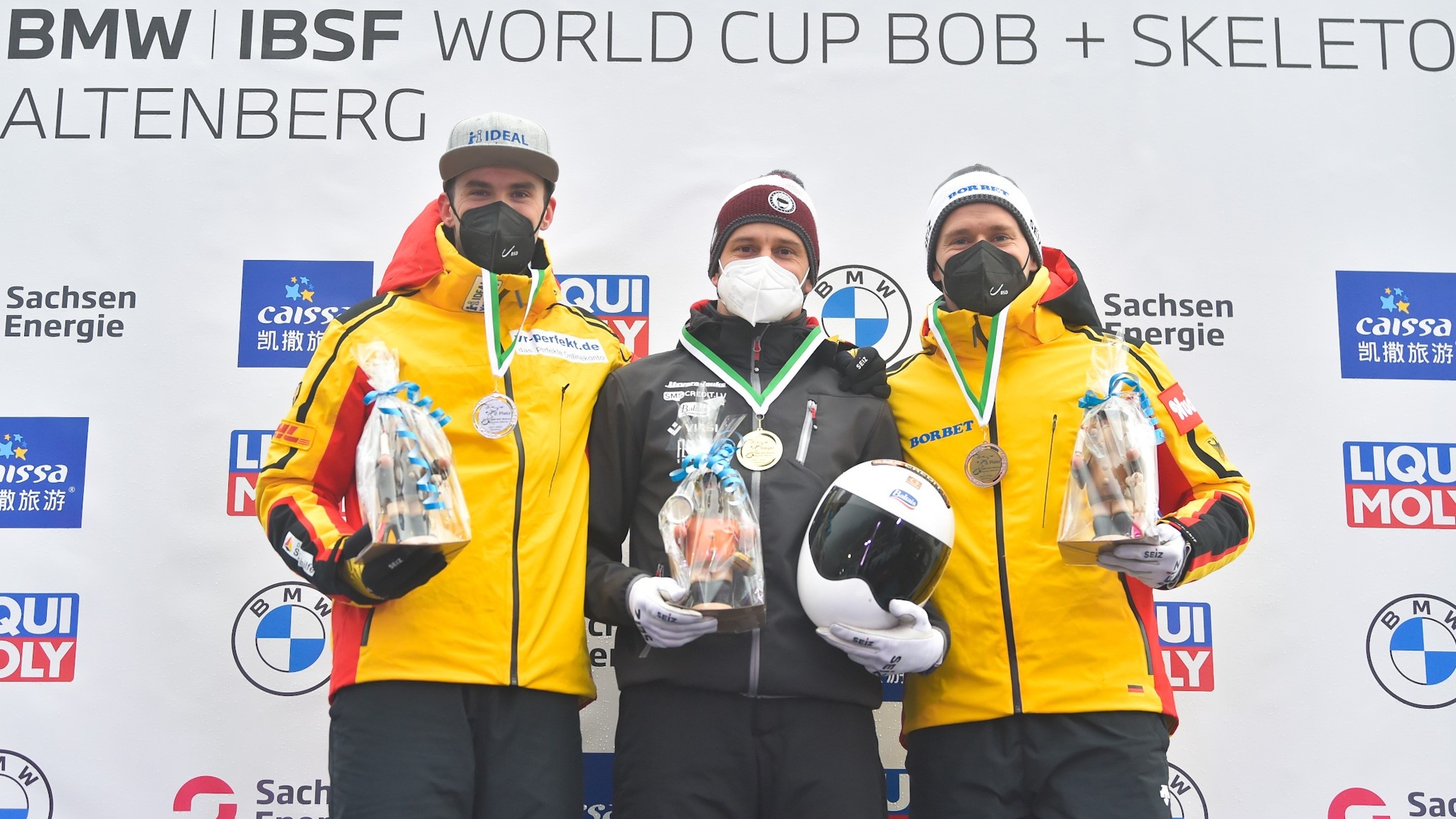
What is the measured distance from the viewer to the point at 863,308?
3.76m

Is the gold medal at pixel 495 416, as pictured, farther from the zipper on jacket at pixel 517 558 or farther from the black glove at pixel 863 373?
the black glove at pixel 863 373

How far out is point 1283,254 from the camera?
3811 mm

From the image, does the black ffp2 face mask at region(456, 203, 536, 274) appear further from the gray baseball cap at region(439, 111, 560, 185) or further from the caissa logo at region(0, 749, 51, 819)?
the caissa logo at region(0, 749, 51, 819)

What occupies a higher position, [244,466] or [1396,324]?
[1396,324]

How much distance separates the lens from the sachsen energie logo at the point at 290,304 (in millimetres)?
3699

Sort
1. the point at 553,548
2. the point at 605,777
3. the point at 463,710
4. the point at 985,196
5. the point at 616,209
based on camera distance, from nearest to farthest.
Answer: the point at 463,710 → the point at 553,548 → the point at 985,196 → the point at 605,777 → the point at 616,209

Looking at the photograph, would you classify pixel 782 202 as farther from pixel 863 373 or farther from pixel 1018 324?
pixel 1018 324

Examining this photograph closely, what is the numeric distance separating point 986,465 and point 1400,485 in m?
1.85

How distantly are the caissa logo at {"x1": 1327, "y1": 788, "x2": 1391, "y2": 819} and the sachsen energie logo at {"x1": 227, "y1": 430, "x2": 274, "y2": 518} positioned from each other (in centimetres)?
355

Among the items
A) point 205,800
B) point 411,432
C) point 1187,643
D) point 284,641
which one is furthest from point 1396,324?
point 205,800

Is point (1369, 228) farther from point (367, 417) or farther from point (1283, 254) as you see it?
point (367, 417)

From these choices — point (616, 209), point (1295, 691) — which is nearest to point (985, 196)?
point (616, 209)

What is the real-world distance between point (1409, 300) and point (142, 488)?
4231 millimetres

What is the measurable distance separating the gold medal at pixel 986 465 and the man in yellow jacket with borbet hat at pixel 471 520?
95 cm
